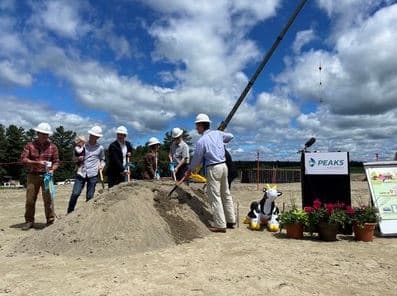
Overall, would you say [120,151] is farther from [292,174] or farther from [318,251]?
[292,174]

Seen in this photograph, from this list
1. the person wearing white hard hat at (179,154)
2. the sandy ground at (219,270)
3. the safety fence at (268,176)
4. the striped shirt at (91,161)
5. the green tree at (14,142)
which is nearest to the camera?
the sandy ground at (219,270)

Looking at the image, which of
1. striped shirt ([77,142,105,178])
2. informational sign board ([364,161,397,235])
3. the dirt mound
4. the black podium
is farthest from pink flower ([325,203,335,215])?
striped shirt ([77,142,105,178])

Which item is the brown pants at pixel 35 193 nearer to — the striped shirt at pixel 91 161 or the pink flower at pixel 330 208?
the striped shirt at pixel 91 161

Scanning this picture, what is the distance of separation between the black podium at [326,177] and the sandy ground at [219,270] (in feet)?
4.29

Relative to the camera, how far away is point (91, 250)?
6.34 m

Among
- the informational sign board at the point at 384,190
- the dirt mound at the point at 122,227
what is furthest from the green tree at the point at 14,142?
the informational sign board at the point at 384,190

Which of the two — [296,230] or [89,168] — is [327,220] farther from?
[89,168]

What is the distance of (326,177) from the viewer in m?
8.43

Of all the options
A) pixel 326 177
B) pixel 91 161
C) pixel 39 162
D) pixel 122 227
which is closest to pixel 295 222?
pixel 326 177

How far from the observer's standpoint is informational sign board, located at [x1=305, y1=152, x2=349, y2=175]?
327 inches

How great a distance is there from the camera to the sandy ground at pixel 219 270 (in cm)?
470

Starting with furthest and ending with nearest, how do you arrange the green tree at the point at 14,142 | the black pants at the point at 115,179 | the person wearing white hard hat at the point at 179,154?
1. the green tree at the point at 14,142
2. the person wearing white hard hat at the point at 179,154
3. the black pants at the point at 115,179

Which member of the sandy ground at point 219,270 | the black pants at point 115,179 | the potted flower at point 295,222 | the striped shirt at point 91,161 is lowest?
the sandy ground at point 219,270

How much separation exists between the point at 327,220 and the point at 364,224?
62 cm
